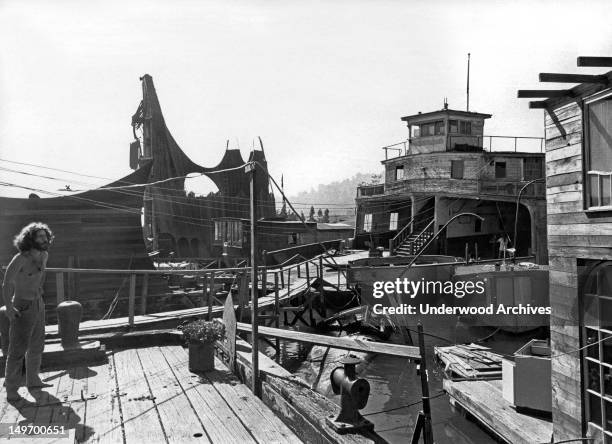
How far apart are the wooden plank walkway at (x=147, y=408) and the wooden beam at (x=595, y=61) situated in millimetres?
5703

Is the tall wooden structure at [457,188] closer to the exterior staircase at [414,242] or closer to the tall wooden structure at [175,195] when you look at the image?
the exterior staircase at [414,242]

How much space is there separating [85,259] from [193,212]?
25.4 m

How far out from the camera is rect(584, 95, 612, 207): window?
20.5 feet

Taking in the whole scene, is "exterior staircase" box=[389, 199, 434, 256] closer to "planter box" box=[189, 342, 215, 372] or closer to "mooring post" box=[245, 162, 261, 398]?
"planter box" box=[189, 342, 215, 372]

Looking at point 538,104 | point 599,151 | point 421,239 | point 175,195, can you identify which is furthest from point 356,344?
point 175,195

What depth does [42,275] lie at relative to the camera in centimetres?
589

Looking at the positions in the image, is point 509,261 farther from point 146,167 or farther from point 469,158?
point 146,167

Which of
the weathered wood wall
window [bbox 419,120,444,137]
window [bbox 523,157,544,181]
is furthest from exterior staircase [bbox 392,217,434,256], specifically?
the weathered wood wall

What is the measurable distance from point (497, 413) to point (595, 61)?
22.1ft

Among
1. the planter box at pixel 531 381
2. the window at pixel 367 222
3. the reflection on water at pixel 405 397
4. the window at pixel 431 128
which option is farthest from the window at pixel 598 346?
the window at pixel 367 222

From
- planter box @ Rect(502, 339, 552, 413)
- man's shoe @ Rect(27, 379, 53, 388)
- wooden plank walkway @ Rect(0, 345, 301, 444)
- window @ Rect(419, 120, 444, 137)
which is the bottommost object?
planter box @ Rect(502, 339, 552, 413)

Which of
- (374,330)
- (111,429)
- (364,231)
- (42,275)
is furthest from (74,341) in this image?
(364,231)

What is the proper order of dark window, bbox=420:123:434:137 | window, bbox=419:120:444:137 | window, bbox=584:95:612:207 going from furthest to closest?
dark window, bbox=420:123:434:137
window, bbox=419:120:444:137
window, bbox=584:95:612:207

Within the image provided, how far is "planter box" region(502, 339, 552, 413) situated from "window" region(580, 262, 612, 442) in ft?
7.07
